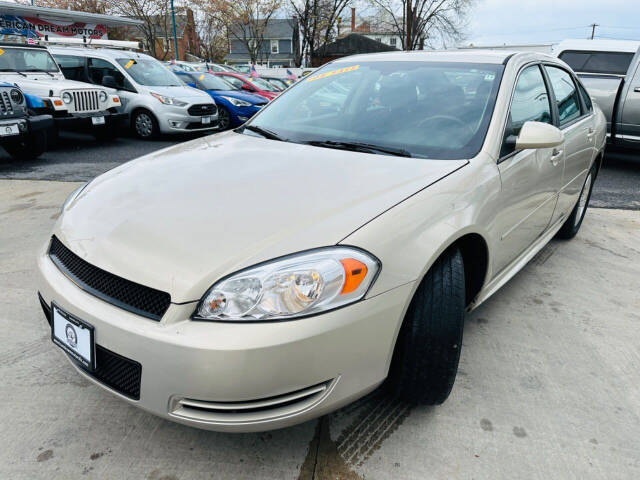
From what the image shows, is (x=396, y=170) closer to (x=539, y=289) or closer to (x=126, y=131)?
(x=539, y=289)

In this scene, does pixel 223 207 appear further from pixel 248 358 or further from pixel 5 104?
pixel 5 104

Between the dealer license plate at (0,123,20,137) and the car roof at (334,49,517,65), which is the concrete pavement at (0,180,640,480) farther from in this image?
the dealer license plate at (0,123,20,137)

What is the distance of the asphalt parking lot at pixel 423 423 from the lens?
5.84 ft

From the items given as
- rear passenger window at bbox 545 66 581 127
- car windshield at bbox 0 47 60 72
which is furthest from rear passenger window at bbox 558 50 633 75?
car windshield at bbox 0 47 60 72

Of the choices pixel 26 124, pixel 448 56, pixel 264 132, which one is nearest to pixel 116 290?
pixel 264 132

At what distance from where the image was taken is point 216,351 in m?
1.42

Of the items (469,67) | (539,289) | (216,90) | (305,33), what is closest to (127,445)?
(469,67)

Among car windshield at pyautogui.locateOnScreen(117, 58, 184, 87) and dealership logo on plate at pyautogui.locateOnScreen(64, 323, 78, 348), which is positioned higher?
car windshield at pyautogui.locateOnScreen(117, 58, 184, 87)

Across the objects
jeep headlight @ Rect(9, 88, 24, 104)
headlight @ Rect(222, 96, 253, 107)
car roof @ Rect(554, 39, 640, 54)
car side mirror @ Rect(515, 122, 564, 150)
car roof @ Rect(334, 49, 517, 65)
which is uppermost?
car roof @ Rect(554, 39, 640, 54)

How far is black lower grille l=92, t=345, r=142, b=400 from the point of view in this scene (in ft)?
5.11

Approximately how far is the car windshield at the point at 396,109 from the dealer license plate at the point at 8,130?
199 inches

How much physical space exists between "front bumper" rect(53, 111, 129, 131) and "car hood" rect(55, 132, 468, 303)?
6.84 meters

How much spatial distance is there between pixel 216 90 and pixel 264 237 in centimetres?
1068

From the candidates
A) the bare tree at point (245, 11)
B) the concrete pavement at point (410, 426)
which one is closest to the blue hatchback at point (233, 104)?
the concrete pavement at point (410, 426)
